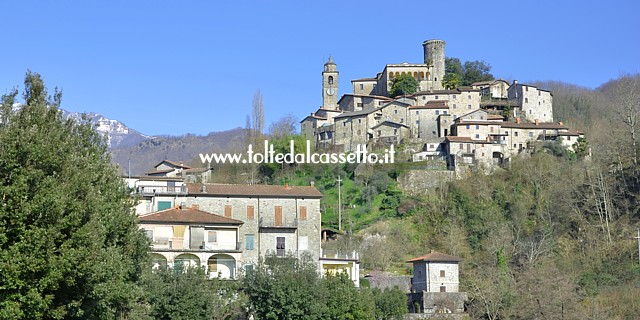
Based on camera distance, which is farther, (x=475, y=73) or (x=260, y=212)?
(x=475, y=73)

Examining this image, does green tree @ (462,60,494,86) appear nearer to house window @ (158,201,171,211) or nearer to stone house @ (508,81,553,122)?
stone house @ (508,81,553,122)

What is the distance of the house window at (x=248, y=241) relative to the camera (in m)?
53.5

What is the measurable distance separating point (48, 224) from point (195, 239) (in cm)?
2888

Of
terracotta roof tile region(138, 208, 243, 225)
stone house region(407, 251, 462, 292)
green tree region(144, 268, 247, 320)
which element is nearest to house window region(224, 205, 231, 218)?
terracotta roof tile region(138, 208, 243, 225)

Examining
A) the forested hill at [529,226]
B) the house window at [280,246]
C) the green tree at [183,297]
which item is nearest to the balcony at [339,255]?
the house window at [280,246]

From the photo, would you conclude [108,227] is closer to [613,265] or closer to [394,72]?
[613,265]

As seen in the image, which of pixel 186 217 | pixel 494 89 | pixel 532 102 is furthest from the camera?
pixel 494 89

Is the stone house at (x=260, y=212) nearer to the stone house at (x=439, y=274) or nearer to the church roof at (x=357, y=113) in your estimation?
the stone house at (x=439, y=274)

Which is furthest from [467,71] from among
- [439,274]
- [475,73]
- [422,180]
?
[439,274]

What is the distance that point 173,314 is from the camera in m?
40.2

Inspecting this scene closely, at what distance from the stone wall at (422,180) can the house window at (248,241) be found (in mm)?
27208

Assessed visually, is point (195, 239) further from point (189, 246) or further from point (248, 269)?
point (248, 269)

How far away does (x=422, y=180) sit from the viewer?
79062 millimetres

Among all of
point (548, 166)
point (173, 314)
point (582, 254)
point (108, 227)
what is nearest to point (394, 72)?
point (548, 166)
